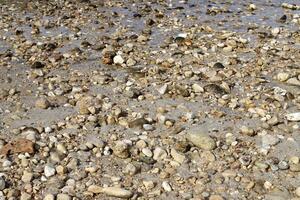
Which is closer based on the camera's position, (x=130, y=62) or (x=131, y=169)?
(x=131, y=169)

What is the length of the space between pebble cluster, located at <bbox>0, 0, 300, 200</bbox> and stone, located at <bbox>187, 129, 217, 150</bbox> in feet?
0.07

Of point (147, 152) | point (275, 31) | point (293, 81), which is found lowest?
point (275, 31)

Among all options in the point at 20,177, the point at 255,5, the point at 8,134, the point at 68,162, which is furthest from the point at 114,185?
the point at 255,5

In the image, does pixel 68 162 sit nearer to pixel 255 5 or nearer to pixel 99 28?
pixel 99 28

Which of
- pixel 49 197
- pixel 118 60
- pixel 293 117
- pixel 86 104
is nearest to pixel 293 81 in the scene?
pixel 293 117

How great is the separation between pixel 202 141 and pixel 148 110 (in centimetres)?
138

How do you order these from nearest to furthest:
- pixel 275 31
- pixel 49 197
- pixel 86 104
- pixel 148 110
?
1. pixel 49 197
2. pixel 148 110
3. pixel 86 104
4. pixel 275 31

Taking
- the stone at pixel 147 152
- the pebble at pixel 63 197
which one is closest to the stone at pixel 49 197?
the pebble at pixel 63 197

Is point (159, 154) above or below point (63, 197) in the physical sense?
below

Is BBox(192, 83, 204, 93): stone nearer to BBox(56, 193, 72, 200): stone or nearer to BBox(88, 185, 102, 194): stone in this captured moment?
BBox(88, 185, 102, 194): stone

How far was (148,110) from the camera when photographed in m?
7.22

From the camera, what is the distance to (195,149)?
6059mm

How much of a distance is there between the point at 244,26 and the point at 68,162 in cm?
832

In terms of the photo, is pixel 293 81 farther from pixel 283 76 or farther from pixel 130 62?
pixel 130 62
